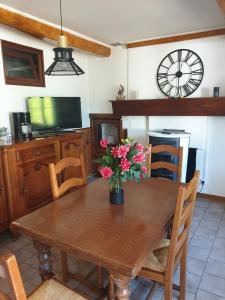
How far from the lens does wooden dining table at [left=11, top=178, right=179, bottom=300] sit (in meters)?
1.13

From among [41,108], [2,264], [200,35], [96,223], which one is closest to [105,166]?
[96,223]

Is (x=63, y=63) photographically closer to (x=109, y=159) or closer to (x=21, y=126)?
(x=109, y=159)

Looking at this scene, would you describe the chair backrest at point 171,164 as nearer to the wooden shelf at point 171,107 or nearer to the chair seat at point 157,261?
the chair seat at point 157,261

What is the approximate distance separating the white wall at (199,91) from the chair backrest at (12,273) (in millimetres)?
3253

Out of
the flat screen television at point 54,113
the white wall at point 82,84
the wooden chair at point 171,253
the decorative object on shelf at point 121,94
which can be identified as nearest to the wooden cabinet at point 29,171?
the flat screen television at point 54,113

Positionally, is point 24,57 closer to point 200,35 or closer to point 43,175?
point 43,175

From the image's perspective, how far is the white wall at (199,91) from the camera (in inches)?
132

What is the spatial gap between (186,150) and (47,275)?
8.42ft

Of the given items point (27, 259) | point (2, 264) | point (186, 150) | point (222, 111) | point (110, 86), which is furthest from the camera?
point (110, 86)

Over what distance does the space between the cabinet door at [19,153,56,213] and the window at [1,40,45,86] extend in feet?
3.65

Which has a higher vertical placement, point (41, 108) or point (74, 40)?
point (74, 40)

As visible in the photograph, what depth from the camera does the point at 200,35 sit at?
11.0 ft

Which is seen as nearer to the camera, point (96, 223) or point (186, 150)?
A: point (96, 223)

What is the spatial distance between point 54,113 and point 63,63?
1.84 m
